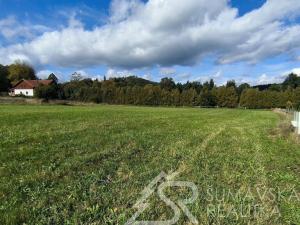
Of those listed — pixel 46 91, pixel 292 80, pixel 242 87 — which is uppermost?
pixel 292 80

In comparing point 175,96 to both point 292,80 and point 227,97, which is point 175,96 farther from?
point 292,80

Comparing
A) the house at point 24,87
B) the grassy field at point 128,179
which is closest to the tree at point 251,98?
the house at point 24,87

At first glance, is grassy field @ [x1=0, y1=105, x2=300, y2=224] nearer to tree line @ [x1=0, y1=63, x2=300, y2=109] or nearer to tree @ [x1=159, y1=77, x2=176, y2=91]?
tree line @ [x1=0, y1=63, x2=300, y2=109]

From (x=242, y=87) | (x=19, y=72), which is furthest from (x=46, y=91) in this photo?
(x=242, y=87)

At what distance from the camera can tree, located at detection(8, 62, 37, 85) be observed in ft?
529

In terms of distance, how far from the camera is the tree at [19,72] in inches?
6344

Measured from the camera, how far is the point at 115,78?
618 ft

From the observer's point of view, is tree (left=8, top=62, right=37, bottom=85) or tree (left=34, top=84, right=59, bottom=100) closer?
tree (left=34, top=84, right=59, bottom=100)

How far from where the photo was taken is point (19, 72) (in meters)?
163

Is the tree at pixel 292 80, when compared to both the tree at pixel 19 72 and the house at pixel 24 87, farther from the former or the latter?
the tree at pixel 19 72

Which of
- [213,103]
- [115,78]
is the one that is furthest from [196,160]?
[115,78]

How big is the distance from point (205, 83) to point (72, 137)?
158 m

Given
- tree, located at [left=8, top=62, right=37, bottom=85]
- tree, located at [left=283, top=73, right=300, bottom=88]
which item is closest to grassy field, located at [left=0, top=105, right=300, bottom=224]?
tree, located at [left=8, top=62, right=37, bottom=85]

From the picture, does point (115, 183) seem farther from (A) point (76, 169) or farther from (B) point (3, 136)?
(B) point (3, 136)
